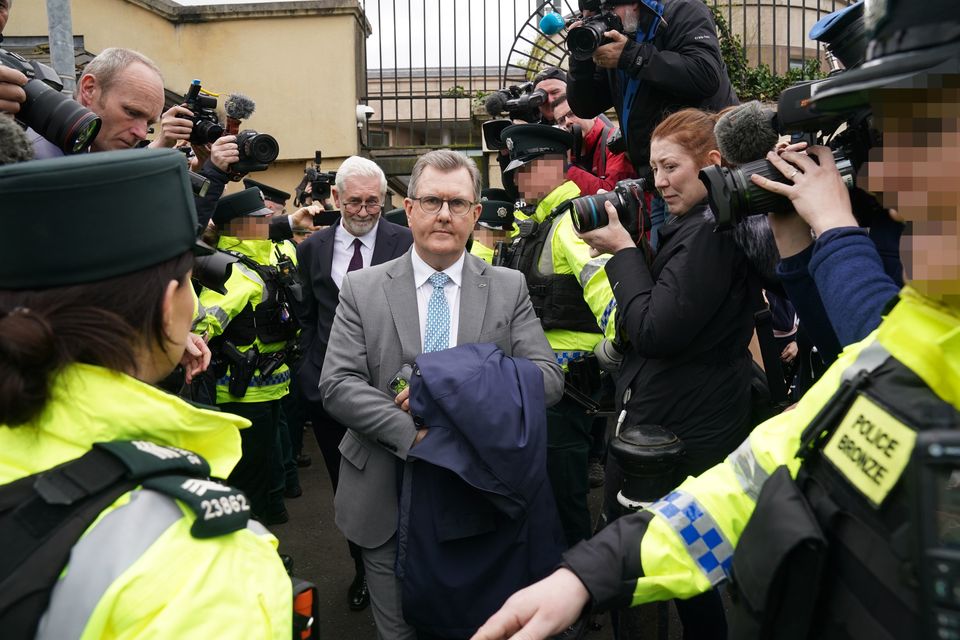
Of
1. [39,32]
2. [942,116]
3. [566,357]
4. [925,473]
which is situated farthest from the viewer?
[39,32]

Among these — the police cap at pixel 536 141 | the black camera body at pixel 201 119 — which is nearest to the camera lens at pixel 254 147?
the black camera body at pixel 201 119

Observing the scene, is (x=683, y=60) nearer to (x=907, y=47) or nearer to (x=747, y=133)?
(x=747, y=133)

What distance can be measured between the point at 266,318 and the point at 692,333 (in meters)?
3.11

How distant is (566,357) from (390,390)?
3.98ft

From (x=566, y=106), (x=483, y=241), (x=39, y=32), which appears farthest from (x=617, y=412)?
(x=39, y=32)

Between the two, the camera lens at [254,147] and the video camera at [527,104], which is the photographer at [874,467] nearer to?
the camera lens at [254,147]

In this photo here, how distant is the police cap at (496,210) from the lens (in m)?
4.98

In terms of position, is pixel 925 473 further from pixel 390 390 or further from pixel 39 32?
pixel 39 32

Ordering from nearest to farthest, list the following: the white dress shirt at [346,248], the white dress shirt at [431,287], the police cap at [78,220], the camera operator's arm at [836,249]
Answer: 1. the police cap at [78,220]
2. the camera operator's arm at [836,249]
3. the white dress shirt at [431,287]
4. the white dress shirt at [346,248]

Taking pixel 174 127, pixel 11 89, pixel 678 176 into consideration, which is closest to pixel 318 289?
pixel 174 127

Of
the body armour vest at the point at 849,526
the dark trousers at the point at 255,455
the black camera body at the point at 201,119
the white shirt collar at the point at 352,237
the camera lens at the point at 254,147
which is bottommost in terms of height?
the dark trousers at the point at 255,455

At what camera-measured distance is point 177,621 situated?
105 centimetres

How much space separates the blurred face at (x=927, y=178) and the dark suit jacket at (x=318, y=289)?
352 cm

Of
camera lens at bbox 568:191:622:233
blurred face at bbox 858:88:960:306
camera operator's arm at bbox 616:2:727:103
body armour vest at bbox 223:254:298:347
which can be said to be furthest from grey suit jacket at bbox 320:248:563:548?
body armour vest at bbox 223:254:298:347
